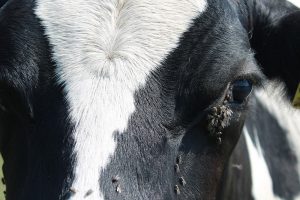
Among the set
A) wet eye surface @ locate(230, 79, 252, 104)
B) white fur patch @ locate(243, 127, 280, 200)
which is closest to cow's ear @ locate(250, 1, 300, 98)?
wet eye surface @ locate(230, 79, 252, 104)

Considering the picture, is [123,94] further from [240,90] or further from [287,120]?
[287,120]

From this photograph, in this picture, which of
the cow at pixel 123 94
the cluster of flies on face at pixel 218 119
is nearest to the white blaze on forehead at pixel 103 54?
the cow at pixel 123 94

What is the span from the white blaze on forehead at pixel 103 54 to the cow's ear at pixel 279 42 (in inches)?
17.9

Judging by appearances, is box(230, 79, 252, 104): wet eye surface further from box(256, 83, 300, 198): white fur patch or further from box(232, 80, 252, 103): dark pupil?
box(256, 83, 300, 198): white fur patch

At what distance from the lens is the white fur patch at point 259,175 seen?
148 inches

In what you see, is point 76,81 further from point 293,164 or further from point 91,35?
point 293,164

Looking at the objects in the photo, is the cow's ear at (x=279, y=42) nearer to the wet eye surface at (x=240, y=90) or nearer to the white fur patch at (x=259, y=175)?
the wet eye surface at (x=240, y=90)

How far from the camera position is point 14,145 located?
9.21ft

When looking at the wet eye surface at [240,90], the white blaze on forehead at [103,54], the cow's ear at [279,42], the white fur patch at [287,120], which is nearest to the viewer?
the white blaze on forehead at [103,54]

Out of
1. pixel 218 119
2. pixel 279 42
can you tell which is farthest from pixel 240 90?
pixel 279 42

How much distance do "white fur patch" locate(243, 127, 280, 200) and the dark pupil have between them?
0.90 m

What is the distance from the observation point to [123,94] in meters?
2.49

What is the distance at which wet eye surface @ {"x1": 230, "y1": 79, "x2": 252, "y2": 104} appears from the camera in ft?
9.26

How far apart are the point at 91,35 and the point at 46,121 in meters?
0.35
